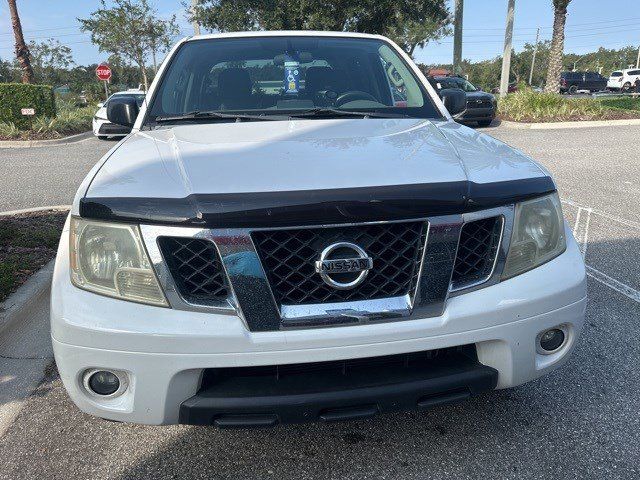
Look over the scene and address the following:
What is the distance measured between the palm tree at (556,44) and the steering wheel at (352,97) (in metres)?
16.1

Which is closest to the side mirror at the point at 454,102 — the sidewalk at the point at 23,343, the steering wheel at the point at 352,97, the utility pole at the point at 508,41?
the steering wheel at the point at 352,97

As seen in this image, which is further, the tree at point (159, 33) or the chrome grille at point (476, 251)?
the tree at point (159, 33)

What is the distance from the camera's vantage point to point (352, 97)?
3207 mm

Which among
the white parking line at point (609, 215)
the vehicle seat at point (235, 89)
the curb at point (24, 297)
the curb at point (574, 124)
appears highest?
the vehicle seat at point (235, 89)

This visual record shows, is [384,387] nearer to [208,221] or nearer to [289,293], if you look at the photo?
[289,293]

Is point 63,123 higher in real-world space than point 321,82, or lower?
lower

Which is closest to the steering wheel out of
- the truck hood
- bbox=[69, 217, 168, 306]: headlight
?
the truck hood

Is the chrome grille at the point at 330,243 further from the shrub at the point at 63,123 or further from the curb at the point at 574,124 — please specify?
the shrub at the point at 63,123

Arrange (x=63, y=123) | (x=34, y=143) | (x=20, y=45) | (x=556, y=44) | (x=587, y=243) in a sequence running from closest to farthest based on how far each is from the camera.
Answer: (x=587, y=243) < (x=34, y=143) < (x=63, y=123) < (x=556, y=44) < (x=20, y=45)

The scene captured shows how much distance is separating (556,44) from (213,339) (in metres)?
18.5

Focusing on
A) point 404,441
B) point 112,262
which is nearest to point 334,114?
point 112,262

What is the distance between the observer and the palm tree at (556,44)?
1647 centimetres

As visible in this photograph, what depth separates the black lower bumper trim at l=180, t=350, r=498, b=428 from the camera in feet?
5.82

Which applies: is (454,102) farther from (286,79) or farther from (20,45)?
(20,45)
